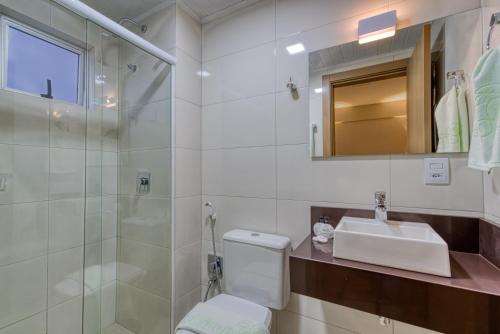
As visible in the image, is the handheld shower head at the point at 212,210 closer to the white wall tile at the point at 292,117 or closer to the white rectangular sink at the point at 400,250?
the white wall tile at the point at 292,117

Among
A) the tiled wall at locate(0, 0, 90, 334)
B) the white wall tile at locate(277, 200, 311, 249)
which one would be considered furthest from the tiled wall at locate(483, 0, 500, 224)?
the tiled wall at locate(0, 0, 90, 334)

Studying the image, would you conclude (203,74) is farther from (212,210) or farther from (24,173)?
(24,173)

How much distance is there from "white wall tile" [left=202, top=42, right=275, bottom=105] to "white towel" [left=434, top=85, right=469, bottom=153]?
869mm

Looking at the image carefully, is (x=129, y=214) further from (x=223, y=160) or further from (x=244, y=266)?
(x=244, y=266)

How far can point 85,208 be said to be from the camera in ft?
5.25

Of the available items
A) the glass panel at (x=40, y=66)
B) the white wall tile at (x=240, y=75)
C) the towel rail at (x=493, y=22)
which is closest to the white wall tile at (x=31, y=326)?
the glass panel at (x=40, y=66)

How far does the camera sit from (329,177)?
1304 millimetres

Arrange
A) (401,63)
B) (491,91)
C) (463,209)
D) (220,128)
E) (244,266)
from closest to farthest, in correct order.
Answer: (491,91), (463,209), (401,63), (244,266), (220,128)

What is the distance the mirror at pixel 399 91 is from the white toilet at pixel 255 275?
595 mm

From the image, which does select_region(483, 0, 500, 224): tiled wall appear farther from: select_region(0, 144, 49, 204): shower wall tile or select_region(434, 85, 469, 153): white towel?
select_region(0, 144, 49, 204): shower wall tile

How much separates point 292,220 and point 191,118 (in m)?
0.98

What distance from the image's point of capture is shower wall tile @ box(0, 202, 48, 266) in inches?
50.9

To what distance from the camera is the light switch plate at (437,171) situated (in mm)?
1054

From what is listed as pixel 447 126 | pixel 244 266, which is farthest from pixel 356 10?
pixel 244 266
